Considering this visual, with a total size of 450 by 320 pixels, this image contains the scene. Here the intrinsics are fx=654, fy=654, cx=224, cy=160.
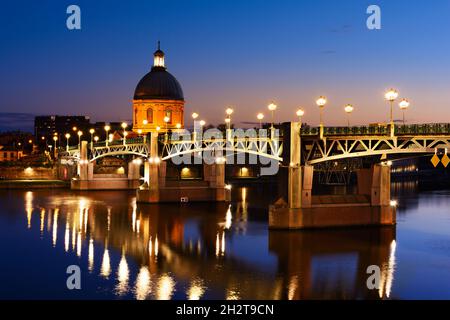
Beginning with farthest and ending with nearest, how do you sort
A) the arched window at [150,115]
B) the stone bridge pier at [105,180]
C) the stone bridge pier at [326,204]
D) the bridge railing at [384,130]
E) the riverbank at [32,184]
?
the arched window at [150,115]
the riverbank at [32,184]
the stone bridge pier at [105,180]
the stone bridge pier at [326,204]
the bridge railing at [384,130]

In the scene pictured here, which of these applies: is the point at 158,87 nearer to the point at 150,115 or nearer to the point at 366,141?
the point at 150,115

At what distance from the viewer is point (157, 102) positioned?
13050 cm

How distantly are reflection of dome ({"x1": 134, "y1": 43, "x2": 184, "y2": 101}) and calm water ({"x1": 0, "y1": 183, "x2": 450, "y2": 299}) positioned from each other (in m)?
65.0

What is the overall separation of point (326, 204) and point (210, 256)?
471 inches

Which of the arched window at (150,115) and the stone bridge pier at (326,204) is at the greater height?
the arched window at (150,115)

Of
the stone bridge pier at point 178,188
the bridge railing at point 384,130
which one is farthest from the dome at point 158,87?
the bridge railing at point 384,130

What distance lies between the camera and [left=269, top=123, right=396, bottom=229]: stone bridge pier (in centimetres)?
4844

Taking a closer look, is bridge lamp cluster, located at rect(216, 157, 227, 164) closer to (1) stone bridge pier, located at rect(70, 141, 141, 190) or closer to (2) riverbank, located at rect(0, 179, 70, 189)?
(1) stone bridge pier, located at rect(70, 141, 141, 190)

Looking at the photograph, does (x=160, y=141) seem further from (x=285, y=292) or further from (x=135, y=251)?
A: (x=285, y=292)

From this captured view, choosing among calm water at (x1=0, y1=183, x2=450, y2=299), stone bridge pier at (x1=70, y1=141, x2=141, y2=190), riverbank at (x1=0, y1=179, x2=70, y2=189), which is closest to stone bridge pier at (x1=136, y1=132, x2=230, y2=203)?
calm water at (x1=0, y1=183, x2=450, y2=299)

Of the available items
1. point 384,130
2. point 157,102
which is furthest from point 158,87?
point 384,130

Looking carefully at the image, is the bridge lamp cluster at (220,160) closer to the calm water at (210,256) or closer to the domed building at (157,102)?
the calm water at (210,256)

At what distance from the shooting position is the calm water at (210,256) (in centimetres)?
3281

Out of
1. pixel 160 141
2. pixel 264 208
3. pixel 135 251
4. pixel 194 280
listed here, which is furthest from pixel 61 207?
pixel 194 280
